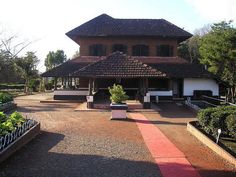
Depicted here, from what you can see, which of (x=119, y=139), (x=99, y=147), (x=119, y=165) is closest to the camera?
(x=119, y=165)

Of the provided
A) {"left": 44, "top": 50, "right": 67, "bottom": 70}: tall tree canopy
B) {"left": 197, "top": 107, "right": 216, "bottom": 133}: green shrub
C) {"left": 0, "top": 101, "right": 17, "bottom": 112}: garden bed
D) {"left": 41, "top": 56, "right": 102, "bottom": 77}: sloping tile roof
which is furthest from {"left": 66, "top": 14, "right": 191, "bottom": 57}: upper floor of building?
{"left": 44, "top": 50, "right": 67, "bottom": 70}: tall tree canopy

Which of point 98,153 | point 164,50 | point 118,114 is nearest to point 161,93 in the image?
point 164,50

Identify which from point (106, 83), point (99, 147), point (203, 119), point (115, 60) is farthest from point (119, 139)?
point (106, 83)

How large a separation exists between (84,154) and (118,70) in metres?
14.5

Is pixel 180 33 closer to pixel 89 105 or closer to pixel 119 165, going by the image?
pixel 89 105

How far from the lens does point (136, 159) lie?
11.7 metres

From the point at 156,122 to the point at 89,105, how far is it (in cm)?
732

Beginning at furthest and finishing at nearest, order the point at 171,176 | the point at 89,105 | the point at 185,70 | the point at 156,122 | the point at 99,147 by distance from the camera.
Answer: the point at 185,70, the point at 89,105, the point at 156,122, the point at 99,147, the point at 171,176

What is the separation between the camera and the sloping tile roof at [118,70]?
25781mm

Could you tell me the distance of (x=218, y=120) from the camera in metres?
15.0

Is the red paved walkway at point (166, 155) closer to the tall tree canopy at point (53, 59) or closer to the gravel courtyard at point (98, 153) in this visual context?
the gravel courtyard at point (98, 153)

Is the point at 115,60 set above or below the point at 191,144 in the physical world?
above

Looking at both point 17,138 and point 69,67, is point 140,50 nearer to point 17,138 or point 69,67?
point 69,67

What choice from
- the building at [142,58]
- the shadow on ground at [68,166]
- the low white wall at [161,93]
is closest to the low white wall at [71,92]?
the building at [142,58]
